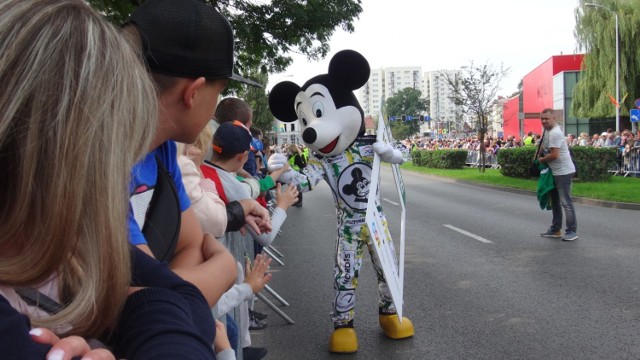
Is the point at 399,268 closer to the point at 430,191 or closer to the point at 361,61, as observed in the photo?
the point at 361,61

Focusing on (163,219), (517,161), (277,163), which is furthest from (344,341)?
(517,161)

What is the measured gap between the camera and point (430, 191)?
1934cm

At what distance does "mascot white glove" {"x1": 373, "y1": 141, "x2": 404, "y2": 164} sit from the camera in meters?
4.80

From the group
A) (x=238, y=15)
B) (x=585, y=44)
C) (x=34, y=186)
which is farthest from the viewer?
(x=585, y=44)

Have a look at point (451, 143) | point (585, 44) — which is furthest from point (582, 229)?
point (451, 143)

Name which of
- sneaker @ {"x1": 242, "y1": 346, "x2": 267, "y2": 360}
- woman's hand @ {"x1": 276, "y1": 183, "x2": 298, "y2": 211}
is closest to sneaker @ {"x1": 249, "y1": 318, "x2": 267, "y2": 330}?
sneaker @ {"x1": 242, "y1": 346, "x2": 267, "y2": 360}

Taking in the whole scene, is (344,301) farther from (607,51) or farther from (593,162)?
(607,51)

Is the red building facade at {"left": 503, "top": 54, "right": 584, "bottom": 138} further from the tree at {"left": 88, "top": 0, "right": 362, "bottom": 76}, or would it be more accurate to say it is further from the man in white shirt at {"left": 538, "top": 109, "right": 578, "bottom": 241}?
the man in white shirt at {"left": 538, "top": 109, "right": 578, "bottom": 241}

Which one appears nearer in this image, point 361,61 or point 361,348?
point 361,348

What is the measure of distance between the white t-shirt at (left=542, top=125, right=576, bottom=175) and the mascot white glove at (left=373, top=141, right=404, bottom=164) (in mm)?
4780

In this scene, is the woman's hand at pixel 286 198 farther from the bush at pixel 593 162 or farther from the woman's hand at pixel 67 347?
the bush at pixel 593 162

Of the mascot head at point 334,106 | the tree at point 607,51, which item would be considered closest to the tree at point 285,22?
the mascot head at point 334,106

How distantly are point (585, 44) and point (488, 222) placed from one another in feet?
84.9

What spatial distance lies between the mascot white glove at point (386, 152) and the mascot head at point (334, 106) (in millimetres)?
290
